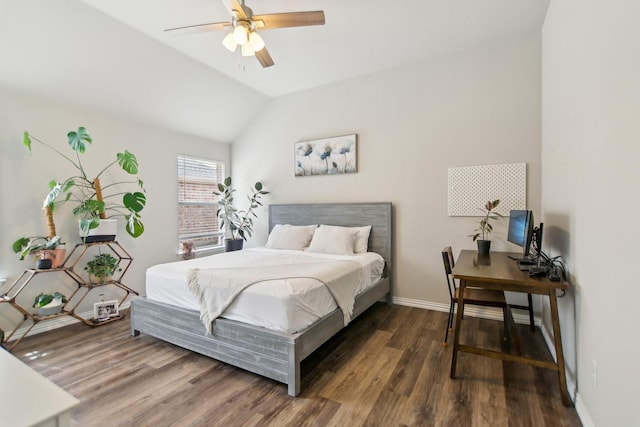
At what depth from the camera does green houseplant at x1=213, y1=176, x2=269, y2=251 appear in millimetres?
4746

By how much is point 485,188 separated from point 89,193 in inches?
176

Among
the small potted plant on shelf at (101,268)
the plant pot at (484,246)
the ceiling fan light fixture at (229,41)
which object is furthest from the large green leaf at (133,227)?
the plant pot at (484,246)

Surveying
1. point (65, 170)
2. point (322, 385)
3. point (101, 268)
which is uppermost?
point (65, 170)

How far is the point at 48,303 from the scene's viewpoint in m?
2.87

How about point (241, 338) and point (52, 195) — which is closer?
point (241, 338)

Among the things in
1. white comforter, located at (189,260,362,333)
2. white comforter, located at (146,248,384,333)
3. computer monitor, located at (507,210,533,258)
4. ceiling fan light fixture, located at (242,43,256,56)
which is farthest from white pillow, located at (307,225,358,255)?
ceiling fan light fixture, located at (242,43,256,56)

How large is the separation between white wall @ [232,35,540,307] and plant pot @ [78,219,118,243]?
2425mm

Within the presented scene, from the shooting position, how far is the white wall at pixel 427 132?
3080 millimetres

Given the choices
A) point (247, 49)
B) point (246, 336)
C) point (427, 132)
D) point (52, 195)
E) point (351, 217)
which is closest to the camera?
point (246, 336)

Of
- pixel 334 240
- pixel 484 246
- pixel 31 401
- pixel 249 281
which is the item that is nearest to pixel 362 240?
pixel 334 240

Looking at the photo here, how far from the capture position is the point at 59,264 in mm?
2924

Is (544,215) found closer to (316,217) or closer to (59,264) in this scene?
(316,217)

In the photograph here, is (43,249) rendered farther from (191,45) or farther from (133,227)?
(191,45)

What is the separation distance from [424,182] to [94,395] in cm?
357
